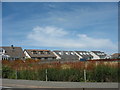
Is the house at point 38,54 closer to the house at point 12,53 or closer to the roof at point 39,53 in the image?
the roof at point 39,53

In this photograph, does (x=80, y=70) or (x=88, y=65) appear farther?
(x=88, y=65)

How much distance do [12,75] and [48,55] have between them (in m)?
54.5

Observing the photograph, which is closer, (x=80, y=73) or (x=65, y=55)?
(x=80, y=73)

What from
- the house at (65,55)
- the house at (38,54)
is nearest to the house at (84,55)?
the house at (65,55)

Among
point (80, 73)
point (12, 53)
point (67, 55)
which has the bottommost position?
point (80, 73)

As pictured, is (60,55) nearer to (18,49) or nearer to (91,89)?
(18,49)

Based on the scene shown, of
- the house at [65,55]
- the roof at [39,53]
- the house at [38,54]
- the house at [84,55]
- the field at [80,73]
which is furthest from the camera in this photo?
the house at [84,55]

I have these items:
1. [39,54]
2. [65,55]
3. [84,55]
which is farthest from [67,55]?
[39,54]

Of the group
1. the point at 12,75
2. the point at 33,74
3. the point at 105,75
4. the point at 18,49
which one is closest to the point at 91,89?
the point at 105,75

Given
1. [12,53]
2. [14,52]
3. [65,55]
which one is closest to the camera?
[12,53]

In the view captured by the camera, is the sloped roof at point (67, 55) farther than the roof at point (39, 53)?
Yes

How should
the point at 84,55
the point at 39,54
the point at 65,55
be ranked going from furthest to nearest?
the point at 84,55 → the point at 65,55 → the point at 39,54

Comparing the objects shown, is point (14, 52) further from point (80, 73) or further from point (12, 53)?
point (80, 73)

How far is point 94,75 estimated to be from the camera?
49.9ft
